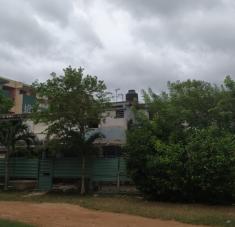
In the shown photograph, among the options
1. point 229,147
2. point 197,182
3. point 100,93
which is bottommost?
point 197,182

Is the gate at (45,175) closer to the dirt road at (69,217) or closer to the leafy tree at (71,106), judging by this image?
the leafy tree at (71,106)

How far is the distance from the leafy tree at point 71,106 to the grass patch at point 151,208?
101 inches

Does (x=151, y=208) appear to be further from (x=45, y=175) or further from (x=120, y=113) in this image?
(x=120, y=113)

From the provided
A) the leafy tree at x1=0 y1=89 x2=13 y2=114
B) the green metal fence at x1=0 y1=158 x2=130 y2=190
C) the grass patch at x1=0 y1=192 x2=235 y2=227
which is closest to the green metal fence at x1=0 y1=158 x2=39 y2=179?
the green metal fence at x1=0 y1=158 x2=130 y2=190

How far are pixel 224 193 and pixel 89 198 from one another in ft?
18.3

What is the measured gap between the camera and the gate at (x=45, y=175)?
79.2 ft

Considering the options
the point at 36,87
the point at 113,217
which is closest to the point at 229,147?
the point at 113,217

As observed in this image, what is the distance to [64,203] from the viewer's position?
1847 centimetres

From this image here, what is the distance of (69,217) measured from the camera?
14.5 meters

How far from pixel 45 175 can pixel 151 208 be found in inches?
352

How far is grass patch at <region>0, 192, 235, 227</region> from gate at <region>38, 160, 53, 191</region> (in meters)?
2.16

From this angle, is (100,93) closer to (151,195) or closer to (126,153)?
(126,153)

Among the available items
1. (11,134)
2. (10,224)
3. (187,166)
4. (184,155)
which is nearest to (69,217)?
(10,224)

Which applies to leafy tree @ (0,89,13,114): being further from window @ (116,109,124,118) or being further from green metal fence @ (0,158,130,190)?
window @ (116,109,124,118)
